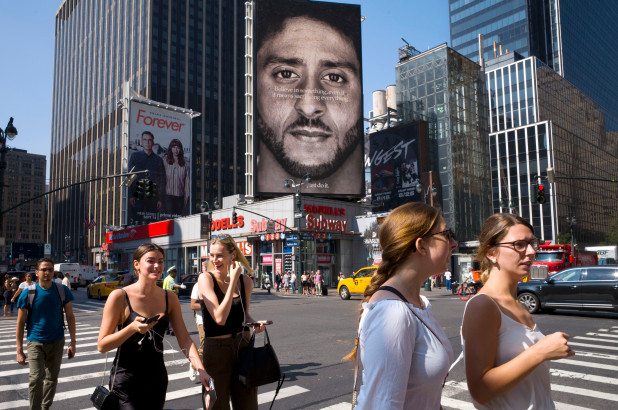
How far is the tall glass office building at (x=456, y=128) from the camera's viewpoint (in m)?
68.1

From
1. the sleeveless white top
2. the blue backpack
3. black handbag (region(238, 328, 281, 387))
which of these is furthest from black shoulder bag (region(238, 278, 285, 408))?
the blue backpack

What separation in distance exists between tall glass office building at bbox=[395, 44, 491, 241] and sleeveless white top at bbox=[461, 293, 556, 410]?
6648 centimetres

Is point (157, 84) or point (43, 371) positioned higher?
point (157, 84)

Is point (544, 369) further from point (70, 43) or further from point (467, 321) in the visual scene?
point (70, 43)

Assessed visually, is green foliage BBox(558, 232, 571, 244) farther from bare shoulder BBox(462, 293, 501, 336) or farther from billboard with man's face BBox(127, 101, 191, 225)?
bare shoulder BBox(462, 293, 501, 336)

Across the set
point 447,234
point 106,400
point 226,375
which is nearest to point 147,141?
point 226,375

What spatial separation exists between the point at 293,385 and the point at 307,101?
4421cm

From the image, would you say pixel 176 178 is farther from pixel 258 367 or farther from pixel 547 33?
pixel 547 33

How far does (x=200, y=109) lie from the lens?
381 feet

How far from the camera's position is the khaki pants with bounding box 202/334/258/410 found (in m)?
4.20

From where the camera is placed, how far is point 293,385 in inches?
284

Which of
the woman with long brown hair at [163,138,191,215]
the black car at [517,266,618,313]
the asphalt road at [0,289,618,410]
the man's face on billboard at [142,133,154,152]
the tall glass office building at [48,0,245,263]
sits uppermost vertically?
the tall glass office building at [48,0,245,263]

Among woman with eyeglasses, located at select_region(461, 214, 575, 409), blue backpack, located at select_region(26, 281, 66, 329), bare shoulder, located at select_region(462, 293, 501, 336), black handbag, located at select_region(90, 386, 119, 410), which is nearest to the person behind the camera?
woman with eyeglasses, located at select_region(461, 214, 575, 409)

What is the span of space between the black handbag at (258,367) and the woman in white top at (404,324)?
1942 mm
